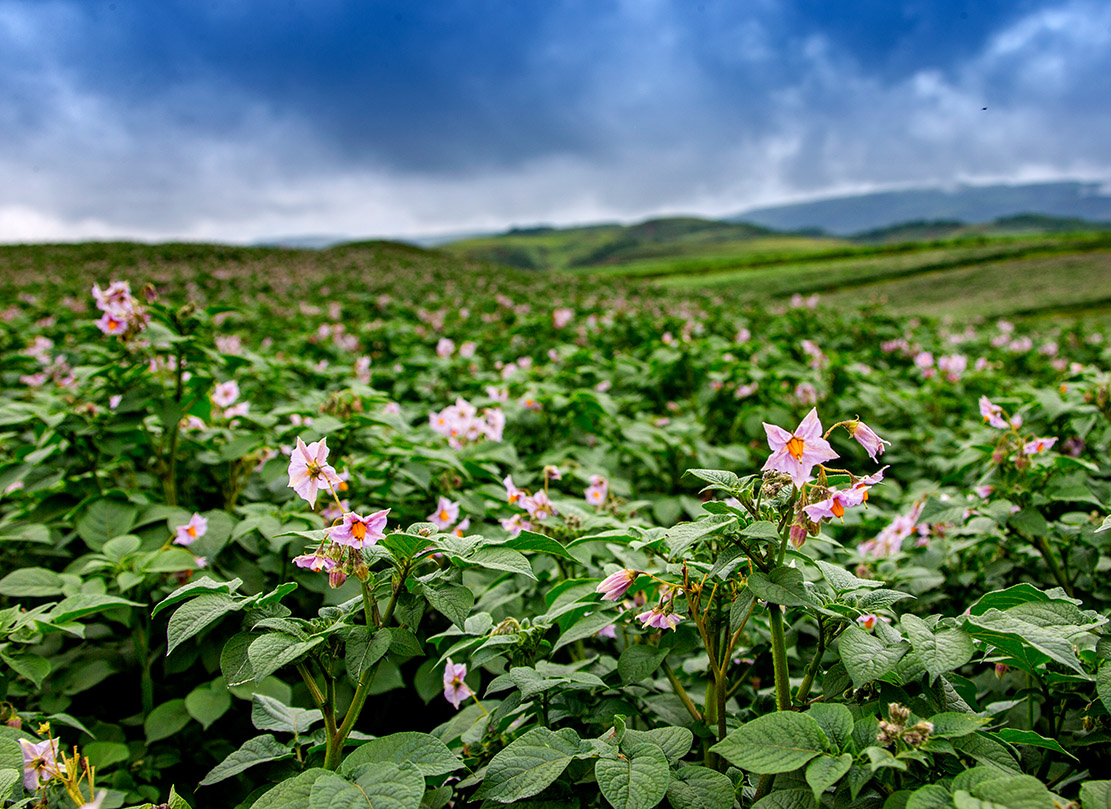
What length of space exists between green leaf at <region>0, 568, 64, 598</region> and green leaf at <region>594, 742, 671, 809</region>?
1.65m

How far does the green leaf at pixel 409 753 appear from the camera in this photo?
1.14 m

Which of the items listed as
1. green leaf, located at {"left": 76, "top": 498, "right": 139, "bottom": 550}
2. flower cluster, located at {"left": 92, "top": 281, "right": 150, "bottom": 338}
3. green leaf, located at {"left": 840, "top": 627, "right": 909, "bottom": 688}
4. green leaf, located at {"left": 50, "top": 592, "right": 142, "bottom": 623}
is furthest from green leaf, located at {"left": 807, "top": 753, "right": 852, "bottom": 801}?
flower cluster, located at {"left": 92, "top": 281, "right": 150, "bottom": 338}

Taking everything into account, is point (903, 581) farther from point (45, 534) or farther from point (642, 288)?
point (642, 288)

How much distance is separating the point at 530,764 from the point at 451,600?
0.33m

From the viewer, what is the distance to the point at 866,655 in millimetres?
1149

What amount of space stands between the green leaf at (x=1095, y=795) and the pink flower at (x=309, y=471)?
1.34 metres

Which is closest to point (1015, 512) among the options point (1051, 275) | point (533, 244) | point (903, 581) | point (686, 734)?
point (903, 581)

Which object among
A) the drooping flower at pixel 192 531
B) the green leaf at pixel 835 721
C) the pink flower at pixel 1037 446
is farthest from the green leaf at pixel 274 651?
the pink flower at pixel 1037 446

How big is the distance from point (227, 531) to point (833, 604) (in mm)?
1936

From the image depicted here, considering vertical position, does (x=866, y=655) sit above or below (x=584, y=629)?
above

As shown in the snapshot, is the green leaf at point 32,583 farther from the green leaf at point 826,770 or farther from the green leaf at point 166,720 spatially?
the green leaf at point 826,770

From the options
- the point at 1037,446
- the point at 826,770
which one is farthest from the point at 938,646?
the point at 1037,446

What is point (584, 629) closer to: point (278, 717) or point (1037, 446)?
point (278, 717)

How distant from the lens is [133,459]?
3223mm
